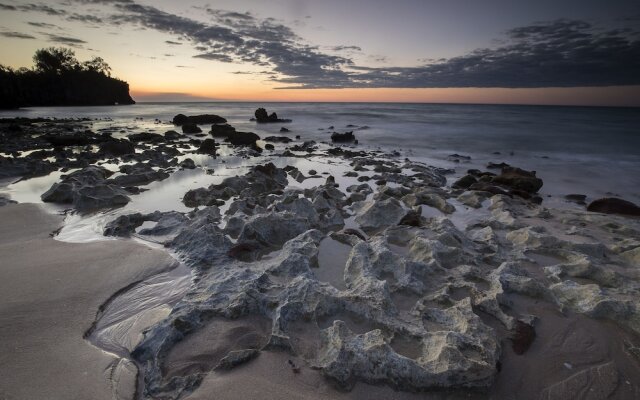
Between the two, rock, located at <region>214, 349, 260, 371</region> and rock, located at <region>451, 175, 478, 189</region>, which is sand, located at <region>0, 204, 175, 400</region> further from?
rock, located at <region>451, 175, 478, 189</region>

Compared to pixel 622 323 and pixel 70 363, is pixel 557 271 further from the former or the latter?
pixel 70 363

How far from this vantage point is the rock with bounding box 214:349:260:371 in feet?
7.57

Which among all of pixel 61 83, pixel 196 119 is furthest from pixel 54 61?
pixel 196 119

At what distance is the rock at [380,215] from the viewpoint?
5136 mm

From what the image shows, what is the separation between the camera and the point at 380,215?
17.2 feet

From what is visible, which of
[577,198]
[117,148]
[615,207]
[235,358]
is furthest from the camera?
[117,148]

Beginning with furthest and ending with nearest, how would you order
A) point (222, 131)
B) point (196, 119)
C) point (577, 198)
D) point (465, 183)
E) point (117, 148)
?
point (196, 119) → point (222, 131) → point (117, 148) → point (465, 183) → point (577, 198)

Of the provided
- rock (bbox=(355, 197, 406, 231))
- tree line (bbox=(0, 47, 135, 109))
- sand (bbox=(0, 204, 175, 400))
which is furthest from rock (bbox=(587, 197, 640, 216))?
tree line (bbox=(0, 47, 135, 109))

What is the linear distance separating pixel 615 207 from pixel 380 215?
490 centimetres

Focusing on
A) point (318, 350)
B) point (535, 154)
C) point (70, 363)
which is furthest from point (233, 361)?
point (535, 154)

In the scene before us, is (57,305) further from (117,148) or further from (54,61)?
(54,61)

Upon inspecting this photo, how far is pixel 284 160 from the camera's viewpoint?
11.9 m

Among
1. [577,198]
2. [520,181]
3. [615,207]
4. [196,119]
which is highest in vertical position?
[196,119]

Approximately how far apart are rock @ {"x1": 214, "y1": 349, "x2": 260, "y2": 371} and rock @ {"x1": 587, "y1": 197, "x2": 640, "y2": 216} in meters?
7.28
